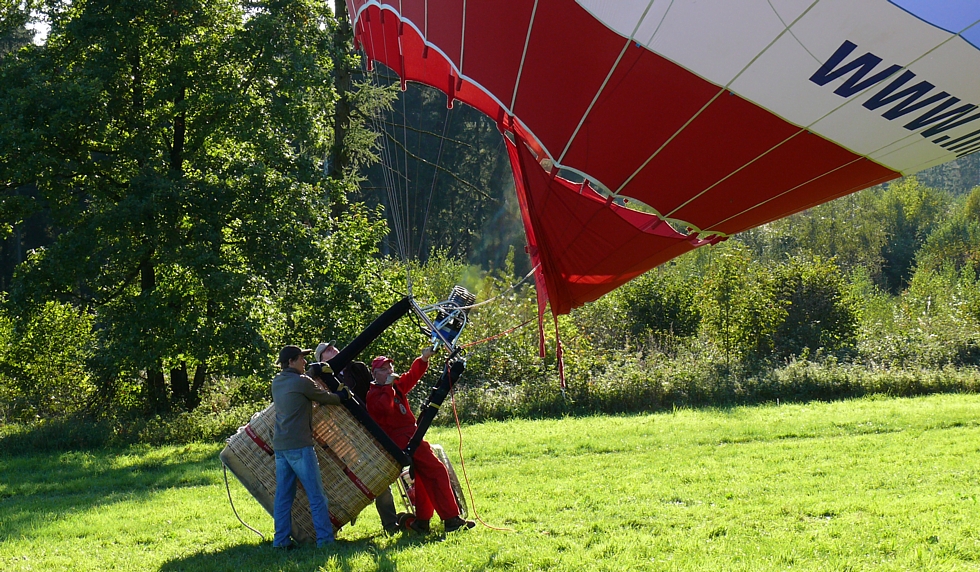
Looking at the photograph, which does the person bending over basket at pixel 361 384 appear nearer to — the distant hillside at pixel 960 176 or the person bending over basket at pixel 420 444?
the person bending over basket at pixel 420 444

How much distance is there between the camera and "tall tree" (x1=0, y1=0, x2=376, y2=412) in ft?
40.9

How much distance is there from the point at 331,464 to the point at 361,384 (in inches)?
29.5

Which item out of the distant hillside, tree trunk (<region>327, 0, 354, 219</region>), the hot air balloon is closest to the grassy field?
the hot air balloon

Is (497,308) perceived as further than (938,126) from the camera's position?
Yes

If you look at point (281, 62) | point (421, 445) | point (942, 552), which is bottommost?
point (942, 552)

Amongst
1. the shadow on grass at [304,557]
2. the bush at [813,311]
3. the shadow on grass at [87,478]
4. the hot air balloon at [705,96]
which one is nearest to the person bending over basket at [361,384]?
the shadow on grass at [304,557]

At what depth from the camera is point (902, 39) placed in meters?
4.21

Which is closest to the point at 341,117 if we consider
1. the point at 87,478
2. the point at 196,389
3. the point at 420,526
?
the point at 196,389

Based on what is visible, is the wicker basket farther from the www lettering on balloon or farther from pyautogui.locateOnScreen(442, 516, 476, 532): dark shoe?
the www lettering on balloon

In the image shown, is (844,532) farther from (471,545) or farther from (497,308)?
(497,308)

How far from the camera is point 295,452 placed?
583 centimetres

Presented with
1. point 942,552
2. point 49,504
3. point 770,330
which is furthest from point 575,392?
Answer: point 942,552

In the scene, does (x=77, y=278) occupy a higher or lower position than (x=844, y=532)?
higher

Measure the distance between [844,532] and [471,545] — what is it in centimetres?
246
